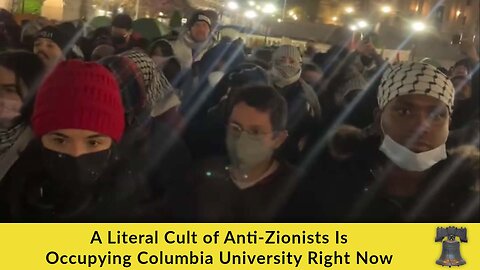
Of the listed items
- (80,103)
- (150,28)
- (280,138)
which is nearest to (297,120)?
(280,138)

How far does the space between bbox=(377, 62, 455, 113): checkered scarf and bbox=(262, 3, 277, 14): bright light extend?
0.50 meters

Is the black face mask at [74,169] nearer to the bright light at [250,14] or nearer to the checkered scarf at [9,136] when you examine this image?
the checkered scarf at [9,136]

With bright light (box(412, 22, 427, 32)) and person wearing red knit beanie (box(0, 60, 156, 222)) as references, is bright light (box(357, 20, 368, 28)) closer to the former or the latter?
bright light (box(412, 22, 427, 32))

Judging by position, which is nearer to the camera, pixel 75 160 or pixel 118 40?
pixel 75 160

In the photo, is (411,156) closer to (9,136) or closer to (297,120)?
(297,120)

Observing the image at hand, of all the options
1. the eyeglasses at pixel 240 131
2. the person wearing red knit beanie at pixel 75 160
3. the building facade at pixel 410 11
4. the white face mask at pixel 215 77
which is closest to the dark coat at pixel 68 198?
the person wearing red knit beanie at pixel 75 160

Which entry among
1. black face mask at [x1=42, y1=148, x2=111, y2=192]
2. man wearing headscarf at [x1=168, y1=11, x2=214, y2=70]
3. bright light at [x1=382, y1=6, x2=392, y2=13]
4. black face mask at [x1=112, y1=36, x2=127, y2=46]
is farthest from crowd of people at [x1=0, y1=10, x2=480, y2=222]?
man wearing headscarf at [x1=168, y1=11, x2=214, y2=70]

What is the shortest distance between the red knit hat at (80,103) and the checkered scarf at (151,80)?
0.26 metres

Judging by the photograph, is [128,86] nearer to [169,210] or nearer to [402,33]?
[169,210]

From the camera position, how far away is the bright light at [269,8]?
89.2 inches

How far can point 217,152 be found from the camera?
1989 millimetres

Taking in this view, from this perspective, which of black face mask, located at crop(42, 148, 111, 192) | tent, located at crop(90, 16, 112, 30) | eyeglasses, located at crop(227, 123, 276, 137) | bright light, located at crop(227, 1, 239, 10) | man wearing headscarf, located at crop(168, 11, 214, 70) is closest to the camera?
black face mask, located at crop(42, 148, 111, 192)

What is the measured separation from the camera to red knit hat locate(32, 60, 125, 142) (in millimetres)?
1732

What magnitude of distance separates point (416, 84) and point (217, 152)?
62 centimetres
